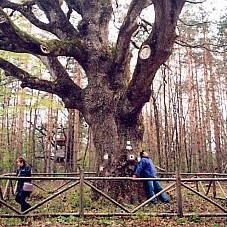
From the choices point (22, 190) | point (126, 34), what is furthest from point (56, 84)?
point (22, 190)

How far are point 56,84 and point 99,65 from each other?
1.33 m

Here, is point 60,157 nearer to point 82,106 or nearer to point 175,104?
point 175,104

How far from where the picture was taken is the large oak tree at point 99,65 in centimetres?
837

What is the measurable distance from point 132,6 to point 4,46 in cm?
327

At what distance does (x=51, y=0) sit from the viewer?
34.6 feet

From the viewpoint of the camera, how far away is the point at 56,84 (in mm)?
9625

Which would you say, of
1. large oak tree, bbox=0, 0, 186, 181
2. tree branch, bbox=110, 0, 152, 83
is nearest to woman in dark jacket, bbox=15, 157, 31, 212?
large oak tree, bbox=0, 0, 186, 181

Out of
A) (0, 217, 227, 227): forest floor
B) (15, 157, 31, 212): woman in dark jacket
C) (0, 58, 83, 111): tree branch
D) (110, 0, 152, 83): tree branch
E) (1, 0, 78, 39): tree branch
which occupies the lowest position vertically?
(0, 217, 227, 227): forest floor

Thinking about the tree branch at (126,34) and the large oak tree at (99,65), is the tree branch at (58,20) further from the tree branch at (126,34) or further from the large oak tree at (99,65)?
the tree branch at (126,34)

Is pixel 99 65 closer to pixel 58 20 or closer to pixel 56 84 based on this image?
pixel 56 84

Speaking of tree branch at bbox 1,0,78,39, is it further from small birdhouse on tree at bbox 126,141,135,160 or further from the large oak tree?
small birdhouse on tree at bbox 126,141,135,160

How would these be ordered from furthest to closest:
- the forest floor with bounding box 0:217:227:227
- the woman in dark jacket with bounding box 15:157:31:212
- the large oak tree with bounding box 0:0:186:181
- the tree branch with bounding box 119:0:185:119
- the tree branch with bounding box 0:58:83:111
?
1. the tree branch with bounding box 0:58:83:111
2. the large oak tree with bounding box 0:0:186:181
3. the woman in dark jacket with bounding box 15:157:31:212
4. the tree branch with bounding box 119:0:185:119
5. the forest floor with bounding box 0:217:227:227

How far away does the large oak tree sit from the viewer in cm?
837

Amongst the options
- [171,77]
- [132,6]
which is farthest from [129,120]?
[171,77]
